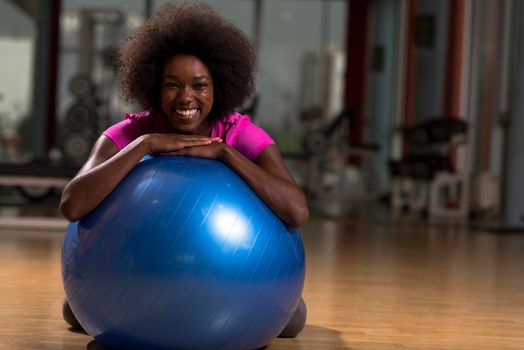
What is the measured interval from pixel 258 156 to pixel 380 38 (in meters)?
9.82

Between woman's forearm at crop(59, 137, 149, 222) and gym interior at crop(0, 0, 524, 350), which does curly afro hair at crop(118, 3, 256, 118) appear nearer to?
gym interior at crop(0, 0, 524, 350)

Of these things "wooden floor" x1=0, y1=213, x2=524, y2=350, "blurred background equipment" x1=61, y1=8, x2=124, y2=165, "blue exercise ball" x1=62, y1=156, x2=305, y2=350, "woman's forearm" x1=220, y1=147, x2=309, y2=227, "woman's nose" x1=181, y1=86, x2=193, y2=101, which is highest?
"blurred background equipment" x1=61, y1=8, x2=124, y2=165

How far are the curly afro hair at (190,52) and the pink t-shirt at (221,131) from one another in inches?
1.1

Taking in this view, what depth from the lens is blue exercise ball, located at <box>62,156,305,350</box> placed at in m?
1.68

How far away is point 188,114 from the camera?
1.94 m

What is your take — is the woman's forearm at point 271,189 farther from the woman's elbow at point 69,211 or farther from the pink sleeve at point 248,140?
the woman's elbow at point 69,211

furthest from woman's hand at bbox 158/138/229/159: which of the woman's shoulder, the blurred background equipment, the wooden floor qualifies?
the blurred background equipment

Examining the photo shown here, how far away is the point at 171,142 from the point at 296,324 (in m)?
0.68

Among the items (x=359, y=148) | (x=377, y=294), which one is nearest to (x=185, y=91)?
(x=377, y=294)

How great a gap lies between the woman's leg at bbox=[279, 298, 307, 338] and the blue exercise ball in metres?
0.34

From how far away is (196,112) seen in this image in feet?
6.40

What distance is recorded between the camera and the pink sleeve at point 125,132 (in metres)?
2.00

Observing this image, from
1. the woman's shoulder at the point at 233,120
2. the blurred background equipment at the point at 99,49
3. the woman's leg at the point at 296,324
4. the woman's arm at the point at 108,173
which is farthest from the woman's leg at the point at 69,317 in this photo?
the blurred background equipment at the point at 99,49

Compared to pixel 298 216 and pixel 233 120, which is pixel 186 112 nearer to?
pixel 233 120
